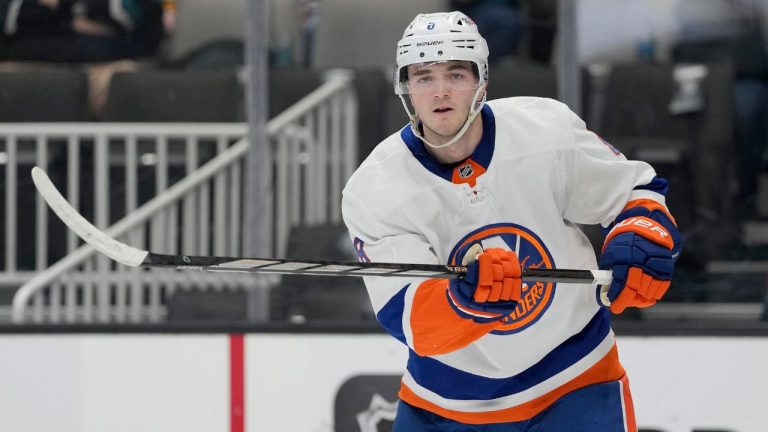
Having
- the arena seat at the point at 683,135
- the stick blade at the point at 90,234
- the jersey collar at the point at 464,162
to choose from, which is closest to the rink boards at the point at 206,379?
the arena seat at the point at 683,135

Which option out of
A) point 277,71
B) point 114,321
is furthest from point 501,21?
point 114,321

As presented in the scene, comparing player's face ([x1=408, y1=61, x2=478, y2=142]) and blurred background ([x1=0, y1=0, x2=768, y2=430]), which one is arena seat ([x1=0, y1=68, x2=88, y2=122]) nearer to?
blurred background ([x1=0, y1=0, x2=768, y2=430])

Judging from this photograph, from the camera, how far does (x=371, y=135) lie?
331 centimetres

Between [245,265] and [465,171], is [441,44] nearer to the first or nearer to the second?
[465,171]

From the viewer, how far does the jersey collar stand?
2.06 metres

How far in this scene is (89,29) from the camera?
3.59 meters

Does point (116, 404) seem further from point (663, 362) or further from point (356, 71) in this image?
point (663, 362)

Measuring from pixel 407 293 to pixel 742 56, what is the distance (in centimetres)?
176

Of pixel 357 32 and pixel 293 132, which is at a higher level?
pixel 357 32

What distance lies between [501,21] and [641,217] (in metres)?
1.51

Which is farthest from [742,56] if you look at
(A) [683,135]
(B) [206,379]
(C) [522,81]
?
(B) [206,379]

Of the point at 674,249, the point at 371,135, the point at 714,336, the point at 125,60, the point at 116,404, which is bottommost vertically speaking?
the point at 116,404

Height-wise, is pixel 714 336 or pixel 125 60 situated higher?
pixel 125 60

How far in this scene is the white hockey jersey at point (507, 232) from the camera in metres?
2.05
